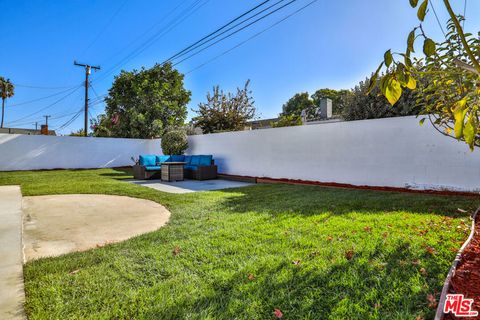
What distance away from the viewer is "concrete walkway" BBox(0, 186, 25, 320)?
188cm

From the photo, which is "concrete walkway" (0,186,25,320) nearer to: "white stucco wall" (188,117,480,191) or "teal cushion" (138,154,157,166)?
"teal cushion" (138,154,157,166)

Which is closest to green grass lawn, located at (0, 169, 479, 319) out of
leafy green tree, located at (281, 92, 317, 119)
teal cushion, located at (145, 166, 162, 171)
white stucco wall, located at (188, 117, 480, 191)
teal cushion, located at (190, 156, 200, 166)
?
white stucco wall, located at (188, 117, 480, 191)

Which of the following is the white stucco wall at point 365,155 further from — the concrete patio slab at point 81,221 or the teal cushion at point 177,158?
the concrete patio slab at point 81,221

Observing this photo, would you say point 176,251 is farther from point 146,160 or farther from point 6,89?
point 6,89

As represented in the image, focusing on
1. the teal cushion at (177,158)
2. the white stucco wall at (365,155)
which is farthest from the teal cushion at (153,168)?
the white stucco wall at (365,155)

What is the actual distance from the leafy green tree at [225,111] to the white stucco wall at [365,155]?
4.91 m

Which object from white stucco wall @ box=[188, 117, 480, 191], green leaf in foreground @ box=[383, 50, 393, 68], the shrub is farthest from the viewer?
the shrub

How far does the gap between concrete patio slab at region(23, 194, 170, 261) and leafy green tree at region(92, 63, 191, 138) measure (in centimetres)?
1488

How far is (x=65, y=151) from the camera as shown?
15305mm

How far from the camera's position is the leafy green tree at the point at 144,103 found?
20.6 m

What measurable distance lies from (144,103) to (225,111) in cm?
858

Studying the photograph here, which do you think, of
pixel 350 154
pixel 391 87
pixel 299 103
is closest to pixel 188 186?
pixel 350 154

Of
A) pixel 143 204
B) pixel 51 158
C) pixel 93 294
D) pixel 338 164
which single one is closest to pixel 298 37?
pixel 338 164

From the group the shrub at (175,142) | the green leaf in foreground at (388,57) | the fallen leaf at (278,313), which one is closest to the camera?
the green leaf in foreground at (388,57)
